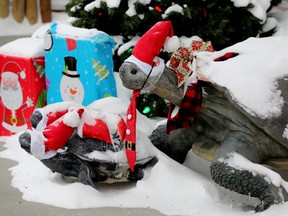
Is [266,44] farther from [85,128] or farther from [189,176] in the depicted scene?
[85,128]

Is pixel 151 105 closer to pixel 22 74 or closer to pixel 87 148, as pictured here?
pixel 22 74

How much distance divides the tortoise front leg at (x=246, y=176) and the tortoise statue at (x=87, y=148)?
0.33m

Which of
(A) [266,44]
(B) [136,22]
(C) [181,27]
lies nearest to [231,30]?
(C) [181,27]

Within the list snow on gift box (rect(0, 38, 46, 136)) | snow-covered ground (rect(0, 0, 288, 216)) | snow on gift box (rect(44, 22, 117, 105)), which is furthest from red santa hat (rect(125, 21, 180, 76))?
snow on gift box (rect(0, 38, 46, 136))

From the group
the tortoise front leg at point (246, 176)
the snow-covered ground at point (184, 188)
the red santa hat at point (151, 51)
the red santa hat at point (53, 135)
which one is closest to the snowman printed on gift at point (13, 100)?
the snow-covered ground at point (184, 188)

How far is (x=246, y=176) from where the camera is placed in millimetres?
1831

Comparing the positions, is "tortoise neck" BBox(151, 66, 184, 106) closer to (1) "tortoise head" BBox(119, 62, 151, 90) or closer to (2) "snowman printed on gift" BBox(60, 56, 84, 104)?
(1) "tortoise head" BBox(119, 62, 151, 90)

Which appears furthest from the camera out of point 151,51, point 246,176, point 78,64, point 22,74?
point 22,74

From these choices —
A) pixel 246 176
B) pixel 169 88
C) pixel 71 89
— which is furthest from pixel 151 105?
pixel 246 176

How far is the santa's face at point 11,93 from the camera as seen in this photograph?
287cm

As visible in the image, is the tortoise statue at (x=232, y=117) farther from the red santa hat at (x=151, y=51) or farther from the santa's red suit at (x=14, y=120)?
the santa's red suit at (x=14, y=120)

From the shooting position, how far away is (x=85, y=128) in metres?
2.00

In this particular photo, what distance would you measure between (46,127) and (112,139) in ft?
0.86

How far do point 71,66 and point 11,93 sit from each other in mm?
406
